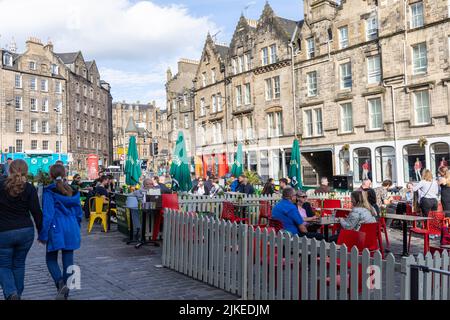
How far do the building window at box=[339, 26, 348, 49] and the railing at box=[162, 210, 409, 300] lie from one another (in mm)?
24992

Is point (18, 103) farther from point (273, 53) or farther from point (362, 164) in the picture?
point (362, 164)

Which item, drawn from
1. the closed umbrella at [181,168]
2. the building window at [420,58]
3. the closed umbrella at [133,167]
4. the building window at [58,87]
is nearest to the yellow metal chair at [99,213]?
the closed umbrella at [133,167]

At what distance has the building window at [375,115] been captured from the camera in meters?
27.5

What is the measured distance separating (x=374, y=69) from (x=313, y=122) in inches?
233

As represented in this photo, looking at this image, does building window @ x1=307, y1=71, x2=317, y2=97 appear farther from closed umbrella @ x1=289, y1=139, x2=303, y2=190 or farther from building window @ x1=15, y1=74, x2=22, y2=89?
building window @ x1=15, y1=74, x2=22, y2=89

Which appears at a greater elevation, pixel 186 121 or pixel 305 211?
pixel 186 121

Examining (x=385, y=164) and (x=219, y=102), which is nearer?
(x=385, y=164)

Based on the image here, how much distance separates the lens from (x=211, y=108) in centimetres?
4281

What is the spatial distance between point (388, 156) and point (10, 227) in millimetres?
25283

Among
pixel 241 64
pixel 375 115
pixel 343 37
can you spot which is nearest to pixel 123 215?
pixel 375 115

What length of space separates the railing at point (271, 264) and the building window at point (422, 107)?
2111 cm

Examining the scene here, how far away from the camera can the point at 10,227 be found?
5324mm

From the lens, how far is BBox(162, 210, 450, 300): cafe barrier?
4125mm

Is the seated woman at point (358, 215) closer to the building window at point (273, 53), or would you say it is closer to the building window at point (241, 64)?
the building window at point (273, 53)
